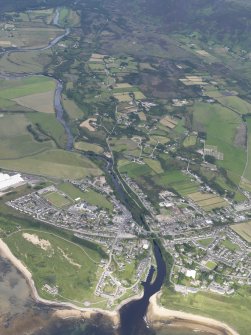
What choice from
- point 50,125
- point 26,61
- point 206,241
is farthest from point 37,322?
point 26,61

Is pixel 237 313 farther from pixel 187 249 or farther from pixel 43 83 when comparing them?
pixel 43 83

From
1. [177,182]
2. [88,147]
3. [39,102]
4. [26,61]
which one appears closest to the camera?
[177,182]

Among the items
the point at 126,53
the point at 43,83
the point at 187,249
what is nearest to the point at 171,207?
the point at 187,249

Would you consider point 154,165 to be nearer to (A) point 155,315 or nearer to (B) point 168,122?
(B) point 168,122

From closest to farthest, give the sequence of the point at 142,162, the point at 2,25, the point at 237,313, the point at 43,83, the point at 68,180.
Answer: the point at 237,313 < the point at 68,180 < the point at 142,162 < the point at 43,83 < the point at 2,25

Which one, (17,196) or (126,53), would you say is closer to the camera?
(17,196)

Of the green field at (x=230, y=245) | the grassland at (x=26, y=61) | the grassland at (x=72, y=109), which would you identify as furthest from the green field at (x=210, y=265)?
the grassland at (x=26, y=61)
